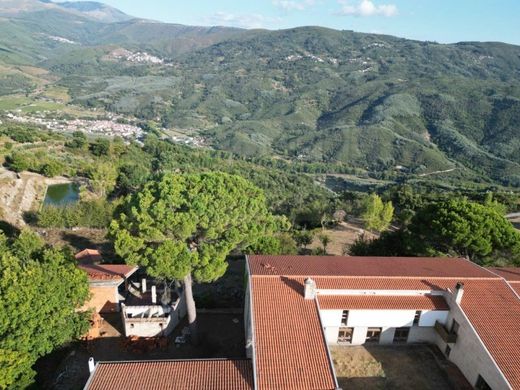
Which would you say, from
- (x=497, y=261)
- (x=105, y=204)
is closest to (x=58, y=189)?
(x=105, y=204)

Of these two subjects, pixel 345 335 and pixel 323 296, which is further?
pixel 345 335

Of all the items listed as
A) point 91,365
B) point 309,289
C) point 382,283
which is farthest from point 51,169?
point 382,283

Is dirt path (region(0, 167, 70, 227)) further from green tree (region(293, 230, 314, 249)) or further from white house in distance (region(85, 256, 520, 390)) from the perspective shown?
Result: white house in distance (region(85, 256, 520, 390))

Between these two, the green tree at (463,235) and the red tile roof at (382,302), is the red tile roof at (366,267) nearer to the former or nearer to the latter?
the red tile roof at (382,302)

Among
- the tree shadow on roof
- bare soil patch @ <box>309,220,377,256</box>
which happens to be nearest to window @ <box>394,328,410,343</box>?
the tree shadow on roof

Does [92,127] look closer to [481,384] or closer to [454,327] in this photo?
[454,327]

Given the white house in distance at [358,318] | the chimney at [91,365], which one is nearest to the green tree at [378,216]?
the white house in distance at [358,318]

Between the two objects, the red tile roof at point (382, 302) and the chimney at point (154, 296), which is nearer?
the red tile roof at point (382, 302)
